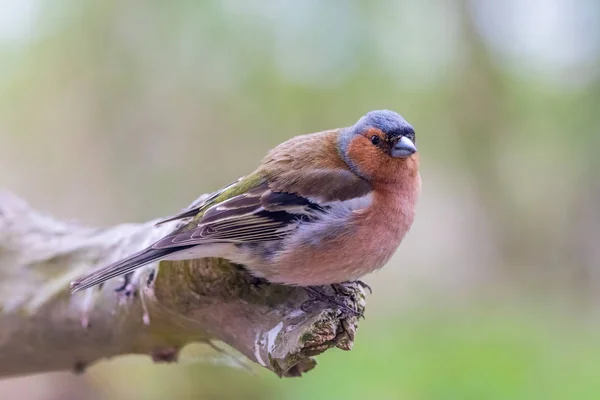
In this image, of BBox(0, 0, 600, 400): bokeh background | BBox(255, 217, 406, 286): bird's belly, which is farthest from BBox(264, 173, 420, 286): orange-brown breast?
BBox(0, 0, 600, 400): bokeh background

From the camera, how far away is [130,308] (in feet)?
7.34

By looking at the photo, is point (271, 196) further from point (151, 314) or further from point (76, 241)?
point (76, 241)

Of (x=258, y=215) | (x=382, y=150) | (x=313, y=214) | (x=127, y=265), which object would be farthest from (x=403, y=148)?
(x=127, y=265)

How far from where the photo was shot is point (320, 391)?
419cm

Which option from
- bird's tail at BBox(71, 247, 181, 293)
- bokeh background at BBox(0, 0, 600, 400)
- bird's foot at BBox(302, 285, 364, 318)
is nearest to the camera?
bird's foot at BBox(302, 285, 364, 318)

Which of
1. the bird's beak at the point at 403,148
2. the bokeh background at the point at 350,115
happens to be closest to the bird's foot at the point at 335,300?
the bird's beak at the point at 403,148

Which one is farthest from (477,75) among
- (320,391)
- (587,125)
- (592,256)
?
(320,391)

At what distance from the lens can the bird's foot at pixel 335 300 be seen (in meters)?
1.74

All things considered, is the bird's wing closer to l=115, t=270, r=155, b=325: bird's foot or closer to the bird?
the bird

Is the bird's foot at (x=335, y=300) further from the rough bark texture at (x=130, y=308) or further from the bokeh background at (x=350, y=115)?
the bokeh background at (x=350, y=115)

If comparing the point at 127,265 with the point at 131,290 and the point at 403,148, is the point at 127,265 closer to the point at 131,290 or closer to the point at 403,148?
the point at 131,290

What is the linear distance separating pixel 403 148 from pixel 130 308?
1.28 metres

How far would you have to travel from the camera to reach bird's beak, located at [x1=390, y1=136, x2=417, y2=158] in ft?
7.67

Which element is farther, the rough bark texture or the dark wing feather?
the dark wing feather
